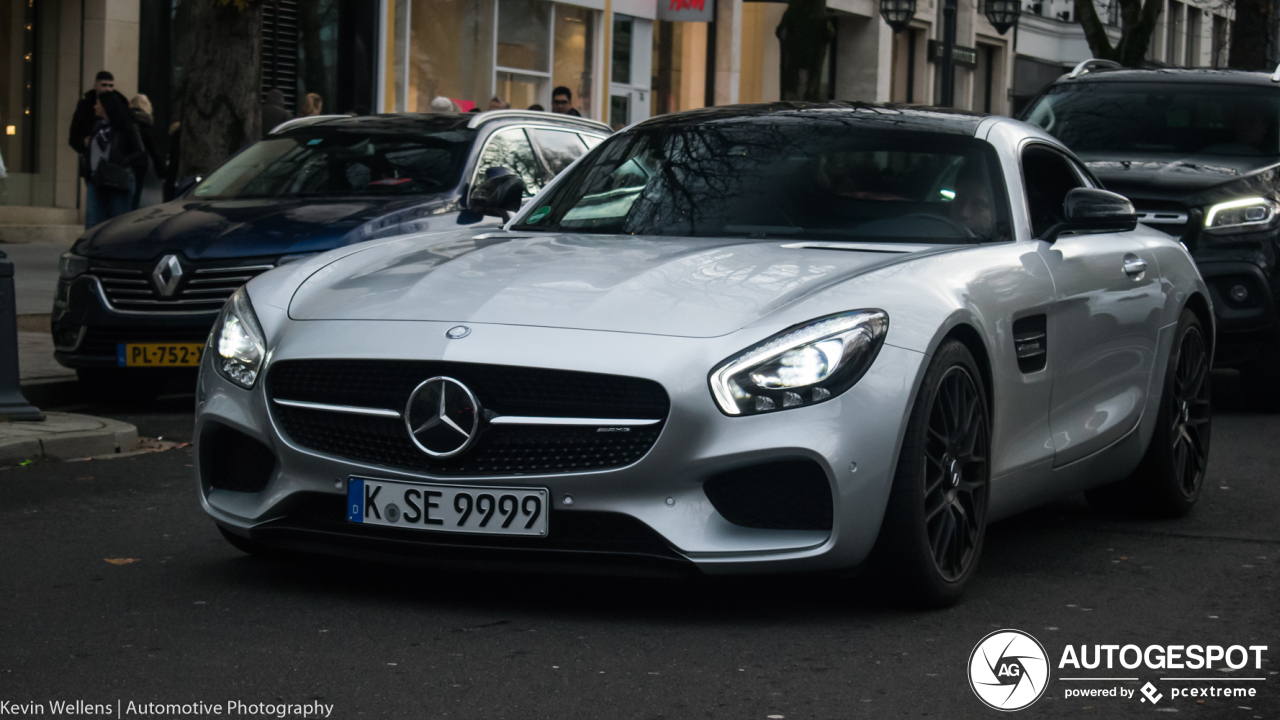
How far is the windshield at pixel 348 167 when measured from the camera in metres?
9.92

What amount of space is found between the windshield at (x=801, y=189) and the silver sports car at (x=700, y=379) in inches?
0.4

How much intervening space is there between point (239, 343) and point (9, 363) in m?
3.75

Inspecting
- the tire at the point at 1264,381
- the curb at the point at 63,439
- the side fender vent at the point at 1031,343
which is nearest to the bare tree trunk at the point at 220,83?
the curb at the point at 63,439

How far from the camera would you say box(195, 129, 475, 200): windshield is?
391 inches

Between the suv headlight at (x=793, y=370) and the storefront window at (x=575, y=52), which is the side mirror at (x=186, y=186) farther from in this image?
the storefront window at (x=575, y=52)

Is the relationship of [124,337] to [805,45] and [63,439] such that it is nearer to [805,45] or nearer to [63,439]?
[63,439]

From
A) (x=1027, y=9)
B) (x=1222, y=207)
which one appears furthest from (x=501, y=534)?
(x=1027, y=9)

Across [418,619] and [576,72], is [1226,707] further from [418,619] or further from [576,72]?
[576,72]

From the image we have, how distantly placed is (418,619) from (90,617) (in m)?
0.83

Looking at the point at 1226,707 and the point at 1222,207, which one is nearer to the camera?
the point at 1226,707

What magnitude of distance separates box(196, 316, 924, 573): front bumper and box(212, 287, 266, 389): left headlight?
30cm

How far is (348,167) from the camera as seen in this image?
10.1m

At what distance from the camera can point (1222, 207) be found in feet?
32.6

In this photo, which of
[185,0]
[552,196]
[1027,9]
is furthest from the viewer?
[1027,9]
